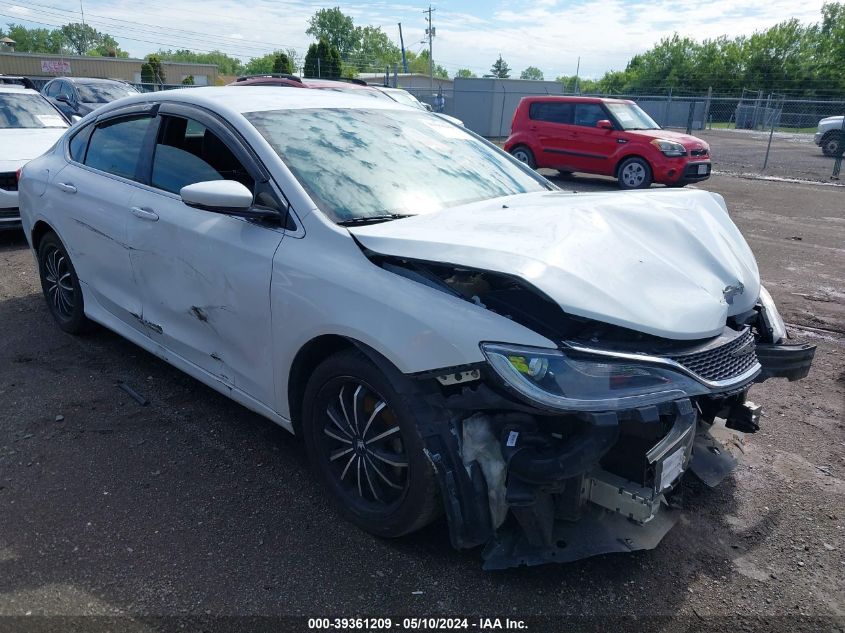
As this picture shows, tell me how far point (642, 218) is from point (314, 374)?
5.11 ft

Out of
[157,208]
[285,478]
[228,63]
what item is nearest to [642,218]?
[285,478]

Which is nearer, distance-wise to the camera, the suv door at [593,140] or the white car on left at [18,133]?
the white car on left at [18,133]

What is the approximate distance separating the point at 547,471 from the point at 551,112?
13620mm

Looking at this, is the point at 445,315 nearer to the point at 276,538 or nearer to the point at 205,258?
the point at 276,538

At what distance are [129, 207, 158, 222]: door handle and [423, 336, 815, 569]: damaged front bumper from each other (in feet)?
6.90

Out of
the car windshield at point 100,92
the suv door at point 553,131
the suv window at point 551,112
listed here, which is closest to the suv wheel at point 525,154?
the suv door at point 553,131

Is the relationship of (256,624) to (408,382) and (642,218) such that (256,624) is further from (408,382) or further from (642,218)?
(642,218)

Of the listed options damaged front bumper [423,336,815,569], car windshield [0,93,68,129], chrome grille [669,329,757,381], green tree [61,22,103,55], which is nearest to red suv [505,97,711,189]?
car windshield [0,93,68,129]

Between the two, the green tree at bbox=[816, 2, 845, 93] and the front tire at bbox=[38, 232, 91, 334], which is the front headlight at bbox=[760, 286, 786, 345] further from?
the green tree at bbox=[816, 2, 845, 93]

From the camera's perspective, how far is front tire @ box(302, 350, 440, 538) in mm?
2484

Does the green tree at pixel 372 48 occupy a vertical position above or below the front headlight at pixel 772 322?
above

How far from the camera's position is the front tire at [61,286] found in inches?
183

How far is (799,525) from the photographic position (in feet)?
9.66

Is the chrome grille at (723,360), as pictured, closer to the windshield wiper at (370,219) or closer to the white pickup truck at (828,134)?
the windshield wiper at (370,219)
